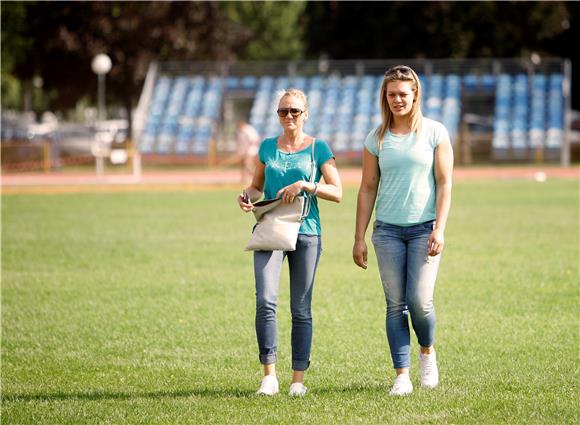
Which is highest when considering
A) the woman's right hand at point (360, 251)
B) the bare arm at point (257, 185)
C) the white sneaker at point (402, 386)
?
the bare arm at point (257, 185)

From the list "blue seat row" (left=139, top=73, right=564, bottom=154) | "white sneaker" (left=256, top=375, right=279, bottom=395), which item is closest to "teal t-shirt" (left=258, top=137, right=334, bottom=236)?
"white sneaker" (left=256, top=375, right=279, bottom=395)

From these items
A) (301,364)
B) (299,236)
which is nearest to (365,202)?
(299,236)

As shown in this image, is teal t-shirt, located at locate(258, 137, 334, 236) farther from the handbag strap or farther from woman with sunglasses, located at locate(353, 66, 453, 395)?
woman with sunglasses, located at locate(353, 66, 453, 395)

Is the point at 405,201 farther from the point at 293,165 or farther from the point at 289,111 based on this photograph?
the point at 289,111

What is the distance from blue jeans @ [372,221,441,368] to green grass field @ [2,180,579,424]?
40 cm

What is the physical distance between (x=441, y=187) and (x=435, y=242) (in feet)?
1.17

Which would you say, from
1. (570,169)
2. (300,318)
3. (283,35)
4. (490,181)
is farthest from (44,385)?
(283,35)

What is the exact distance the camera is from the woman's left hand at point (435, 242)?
6.71 meters

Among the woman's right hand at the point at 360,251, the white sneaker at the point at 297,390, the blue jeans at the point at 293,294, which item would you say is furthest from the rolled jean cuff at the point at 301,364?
→ the woman's right hand at the point at 360,251

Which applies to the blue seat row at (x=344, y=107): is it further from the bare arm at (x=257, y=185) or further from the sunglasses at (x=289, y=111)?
the sunglasses at (x=289, y=111)

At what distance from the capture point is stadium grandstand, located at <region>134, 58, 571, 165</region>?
41531 mm

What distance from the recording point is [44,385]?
7.65 meters

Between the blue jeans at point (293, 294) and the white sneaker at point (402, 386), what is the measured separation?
590mm

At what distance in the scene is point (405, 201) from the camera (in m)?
6.83
